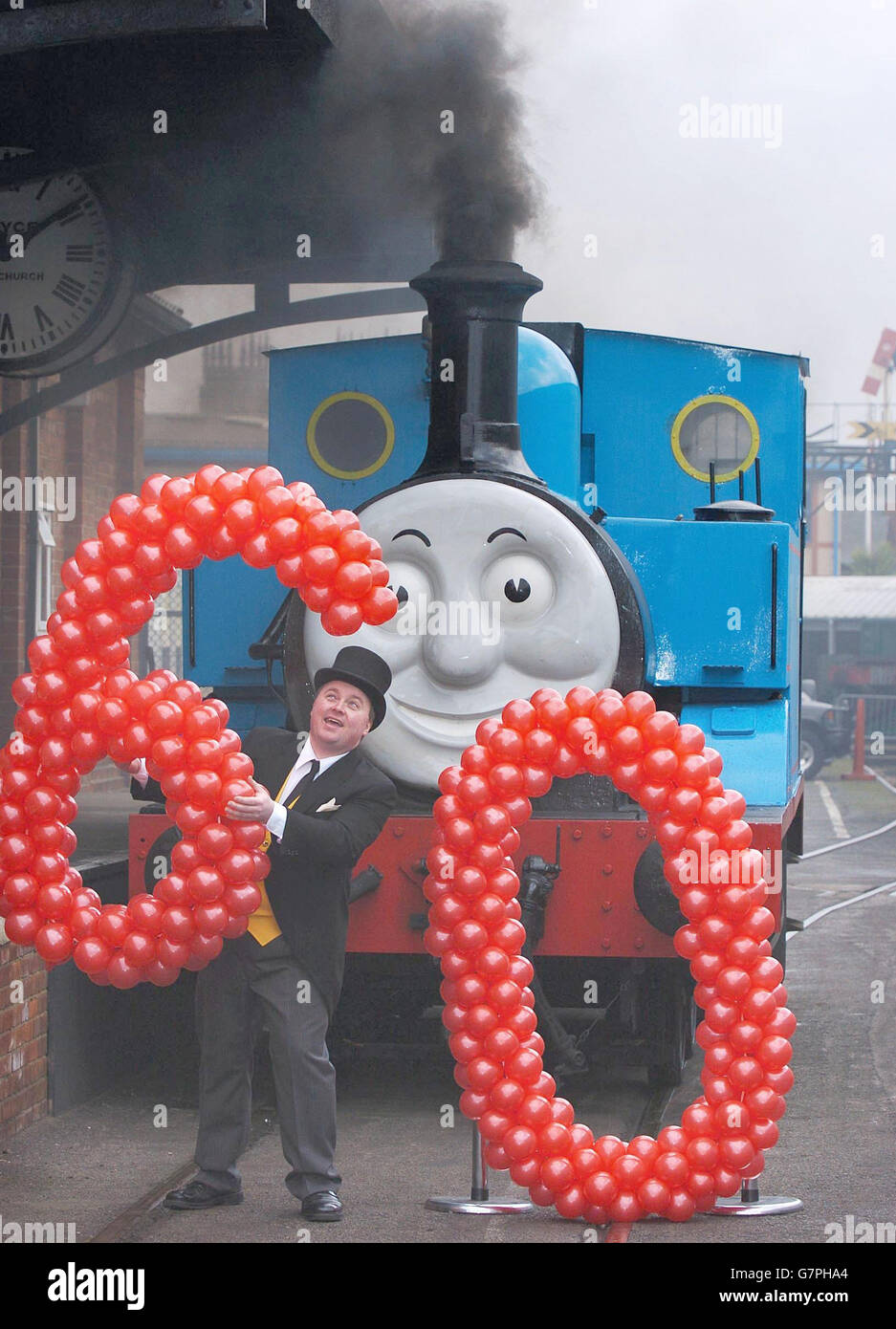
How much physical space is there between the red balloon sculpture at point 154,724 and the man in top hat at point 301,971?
12 cm

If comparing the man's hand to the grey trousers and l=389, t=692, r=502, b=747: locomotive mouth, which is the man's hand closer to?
the grey trousers

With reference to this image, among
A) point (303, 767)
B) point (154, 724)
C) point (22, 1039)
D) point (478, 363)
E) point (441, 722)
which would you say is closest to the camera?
point (154, 724)

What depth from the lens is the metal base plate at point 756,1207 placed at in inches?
203

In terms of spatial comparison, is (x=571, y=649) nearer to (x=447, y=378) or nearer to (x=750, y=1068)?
(x=447, y=378)

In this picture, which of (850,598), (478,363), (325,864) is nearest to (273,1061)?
(325,864)

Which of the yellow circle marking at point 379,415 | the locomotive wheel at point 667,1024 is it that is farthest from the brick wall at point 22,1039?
the yellow circle marking at point 379,415

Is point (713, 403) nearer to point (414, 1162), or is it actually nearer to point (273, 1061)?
point (414, 1162)

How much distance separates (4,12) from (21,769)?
90.3 inches

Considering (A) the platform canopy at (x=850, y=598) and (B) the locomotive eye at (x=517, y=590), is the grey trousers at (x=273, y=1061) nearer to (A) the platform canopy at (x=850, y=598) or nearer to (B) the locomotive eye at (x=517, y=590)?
(B) the locomotive eye at (x=517, y=590)

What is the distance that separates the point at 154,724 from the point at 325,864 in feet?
1.94

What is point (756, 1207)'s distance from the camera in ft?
17.0

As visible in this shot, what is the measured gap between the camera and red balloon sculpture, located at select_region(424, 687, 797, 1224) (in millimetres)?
5023

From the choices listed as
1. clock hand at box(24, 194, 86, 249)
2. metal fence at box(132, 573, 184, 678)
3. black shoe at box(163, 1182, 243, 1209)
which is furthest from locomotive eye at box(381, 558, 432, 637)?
metal fence at box(132, 573, 184, 678)

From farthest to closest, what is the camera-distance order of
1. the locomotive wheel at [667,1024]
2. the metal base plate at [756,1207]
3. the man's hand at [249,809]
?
the locomotive wheel at [667,1024], the metal base plate at [756,1207], the man's hand at [249,809]
